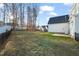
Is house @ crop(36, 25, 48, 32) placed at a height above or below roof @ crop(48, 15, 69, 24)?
below

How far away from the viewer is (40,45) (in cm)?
188

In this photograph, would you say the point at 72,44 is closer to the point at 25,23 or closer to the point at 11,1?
the point at 25,23

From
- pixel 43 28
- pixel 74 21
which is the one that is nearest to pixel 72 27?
pixel 74 21

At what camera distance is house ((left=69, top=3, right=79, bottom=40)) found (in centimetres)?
186

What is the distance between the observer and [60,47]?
1.87 meters

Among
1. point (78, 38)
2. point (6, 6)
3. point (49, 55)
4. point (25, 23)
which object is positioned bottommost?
point (49, 55)

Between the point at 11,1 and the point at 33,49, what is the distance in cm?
47

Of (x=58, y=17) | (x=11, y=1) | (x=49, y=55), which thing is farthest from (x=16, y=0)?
(x=49, y=55)

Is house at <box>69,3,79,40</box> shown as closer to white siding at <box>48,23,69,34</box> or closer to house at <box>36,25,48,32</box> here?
white siding at <box>48,23,69,34</box>

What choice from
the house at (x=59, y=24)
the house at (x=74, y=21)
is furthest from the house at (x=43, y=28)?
the house at (x=74, y=21)

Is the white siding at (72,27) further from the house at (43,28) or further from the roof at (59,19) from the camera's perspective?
the house at (43,28)

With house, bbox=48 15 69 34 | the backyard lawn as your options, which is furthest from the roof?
the backyard lawn

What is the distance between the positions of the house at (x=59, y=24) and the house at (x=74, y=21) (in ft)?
0.13

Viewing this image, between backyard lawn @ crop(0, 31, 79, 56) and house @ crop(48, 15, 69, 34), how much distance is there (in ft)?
0.20
